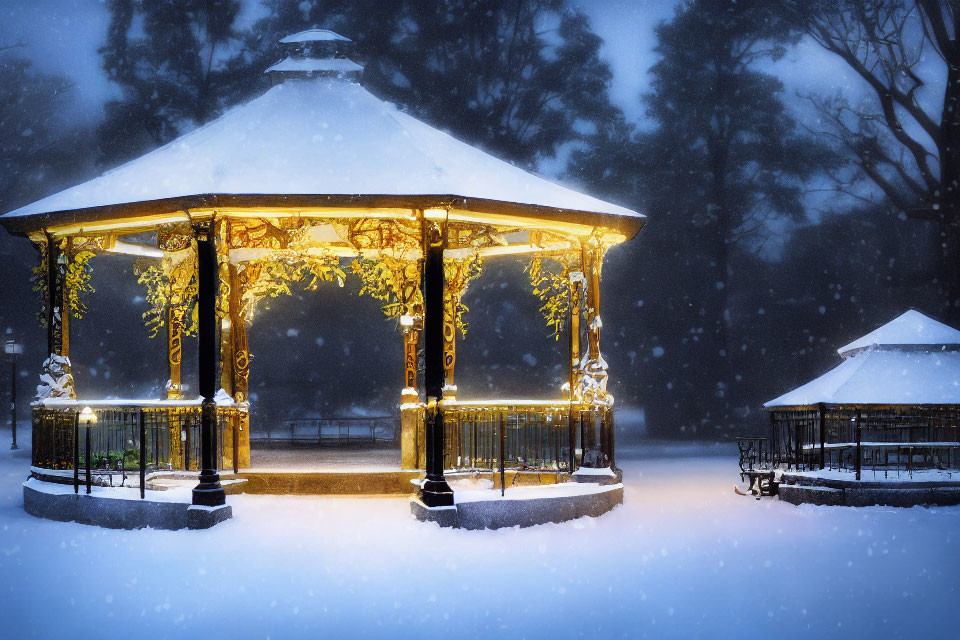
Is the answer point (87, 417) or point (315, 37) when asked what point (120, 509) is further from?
point (315, 37)

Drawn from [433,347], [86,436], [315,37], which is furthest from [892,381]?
[86,436]

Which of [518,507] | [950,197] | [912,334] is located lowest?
Answer: [518,507]

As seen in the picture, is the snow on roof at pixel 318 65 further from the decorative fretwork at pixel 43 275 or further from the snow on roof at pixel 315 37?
the decorative fretwork at pixel 43 275

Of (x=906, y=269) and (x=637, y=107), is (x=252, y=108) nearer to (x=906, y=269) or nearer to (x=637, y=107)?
(x=637, y=107)

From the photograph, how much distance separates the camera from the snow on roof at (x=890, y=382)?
14.2 m

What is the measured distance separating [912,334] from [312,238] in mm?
9325

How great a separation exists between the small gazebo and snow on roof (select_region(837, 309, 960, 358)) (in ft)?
14.1

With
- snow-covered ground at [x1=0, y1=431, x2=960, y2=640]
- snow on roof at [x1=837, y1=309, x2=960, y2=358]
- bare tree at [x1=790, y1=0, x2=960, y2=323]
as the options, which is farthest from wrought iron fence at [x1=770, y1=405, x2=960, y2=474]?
bare tree at [x1=790, y1=0, x2=960, y2=323]

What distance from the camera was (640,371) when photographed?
95.2ft

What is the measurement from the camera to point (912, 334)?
15.3 meters

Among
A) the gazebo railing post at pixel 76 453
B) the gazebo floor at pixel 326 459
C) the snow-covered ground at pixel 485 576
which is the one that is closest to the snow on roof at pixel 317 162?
the gazebo railing post at pixel 76 453

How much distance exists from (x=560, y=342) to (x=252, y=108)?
51.1ft

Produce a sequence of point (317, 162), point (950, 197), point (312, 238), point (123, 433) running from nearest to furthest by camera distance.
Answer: point (317, 162)
point (123, 433)
point (312, 238)
point (950, 197)

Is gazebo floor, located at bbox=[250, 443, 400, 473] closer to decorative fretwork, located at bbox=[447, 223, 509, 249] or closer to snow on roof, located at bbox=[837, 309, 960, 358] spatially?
decorative fretwork, located at bbox=[447, 223, 509, 249]
